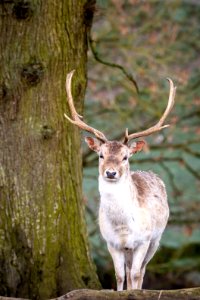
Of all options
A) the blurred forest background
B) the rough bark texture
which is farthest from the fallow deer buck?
the blurred forest background

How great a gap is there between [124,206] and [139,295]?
3.28ft

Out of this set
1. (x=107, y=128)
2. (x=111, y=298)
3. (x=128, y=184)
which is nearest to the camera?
(x=111, y=298)

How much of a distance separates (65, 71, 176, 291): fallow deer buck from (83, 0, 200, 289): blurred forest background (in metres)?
3.45

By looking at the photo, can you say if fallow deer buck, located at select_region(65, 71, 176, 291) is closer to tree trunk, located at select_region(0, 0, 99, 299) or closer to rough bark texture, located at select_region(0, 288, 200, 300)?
tree trunk, located at select_region(0, 0, 99, 299)

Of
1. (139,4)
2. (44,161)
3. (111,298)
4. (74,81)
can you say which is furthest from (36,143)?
(139,4)

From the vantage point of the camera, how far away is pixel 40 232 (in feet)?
24.7

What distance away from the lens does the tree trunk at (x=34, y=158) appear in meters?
7.51

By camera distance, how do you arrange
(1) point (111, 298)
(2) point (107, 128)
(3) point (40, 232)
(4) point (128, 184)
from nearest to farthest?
(1) point (111, 298) < (4) point (128, 184) < (3) point (40, 232) < (2) point (107, 128)

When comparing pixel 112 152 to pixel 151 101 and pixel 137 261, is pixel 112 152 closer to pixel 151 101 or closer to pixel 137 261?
pixel 137 261

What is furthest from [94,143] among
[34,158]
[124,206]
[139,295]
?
[139,295]

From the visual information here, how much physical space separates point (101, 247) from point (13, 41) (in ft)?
16.8

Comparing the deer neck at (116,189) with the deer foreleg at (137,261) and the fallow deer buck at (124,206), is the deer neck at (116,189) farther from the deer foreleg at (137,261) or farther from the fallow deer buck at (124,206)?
the deer foreleg at (137,261)

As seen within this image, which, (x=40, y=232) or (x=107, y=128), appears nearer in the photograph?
(x=40, y=232)

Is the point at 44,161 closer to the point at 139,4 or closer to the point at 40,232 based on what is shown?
the point at 40,232
